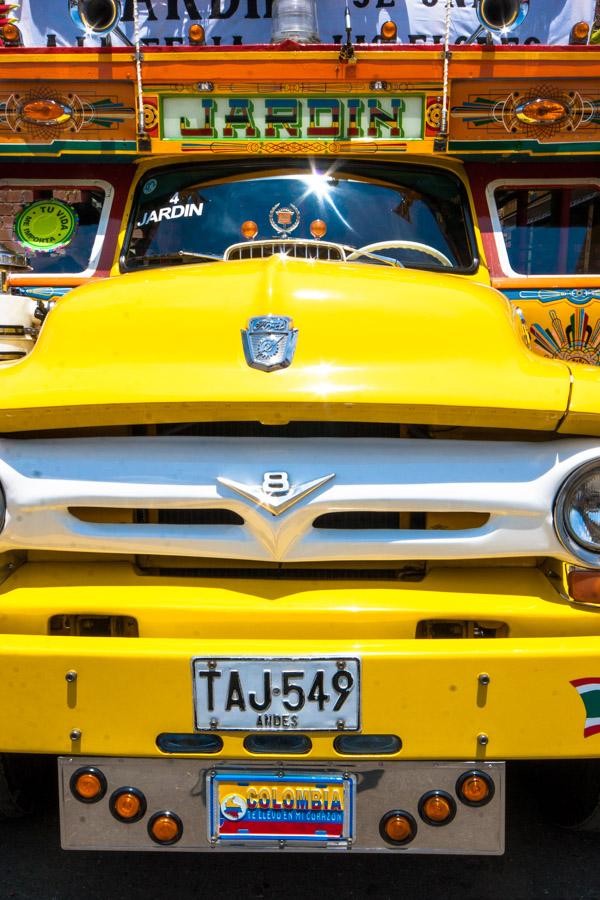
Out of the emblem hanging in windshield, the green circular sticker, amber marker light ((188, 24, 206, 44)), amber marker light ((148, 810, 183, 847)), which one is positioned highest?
amber marker light ((188, 24, 206, 44))

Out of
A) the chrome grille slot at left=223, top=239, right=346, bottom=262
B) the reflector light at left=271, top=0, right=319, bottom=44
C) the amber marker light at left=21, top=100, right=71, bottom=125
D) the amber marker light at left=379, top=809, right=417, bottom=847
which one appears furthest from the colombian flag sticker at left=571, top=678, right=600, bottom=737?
the reflector light at left=271, top=0, right=319, bottom=44

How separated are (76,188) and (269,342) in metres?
2.37

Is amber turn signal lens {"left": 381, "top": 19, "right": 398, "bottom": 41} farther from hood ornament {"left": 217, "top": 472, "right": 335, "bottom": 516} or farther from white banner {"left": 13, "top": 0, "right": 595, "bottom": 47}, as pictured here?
hood ornament {"left": 217, "top": 472, "right": 335, "bottom": 516}

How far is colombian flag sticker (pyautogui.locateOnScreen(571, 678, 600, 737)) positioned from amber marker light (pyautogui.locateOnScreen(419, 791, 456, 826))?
1.13 feet

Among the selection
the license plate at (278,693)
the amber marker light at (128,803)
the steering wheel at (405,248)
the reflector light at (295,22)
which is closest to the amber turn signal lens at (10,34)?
the reflector light at (295,22)

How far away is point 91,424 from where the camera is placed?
82.0 inches

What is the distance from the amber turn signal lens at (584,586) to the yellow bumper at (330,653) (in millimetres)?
40

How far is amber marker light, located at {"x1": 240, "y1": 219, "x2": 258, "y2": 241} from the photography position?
12.0 feet

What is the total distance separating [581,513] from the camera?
206cm

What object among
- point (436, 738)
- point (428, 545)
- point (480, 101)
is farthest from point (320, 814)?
point (480, 101)

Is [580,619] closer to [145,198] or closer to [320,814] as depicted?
[320,814]

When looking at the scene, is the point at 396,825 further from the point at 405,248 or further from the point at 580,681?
the point at 405,248

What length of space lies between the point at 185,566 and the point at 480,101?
258cm

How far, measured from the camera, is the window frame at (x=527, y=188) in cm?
380
